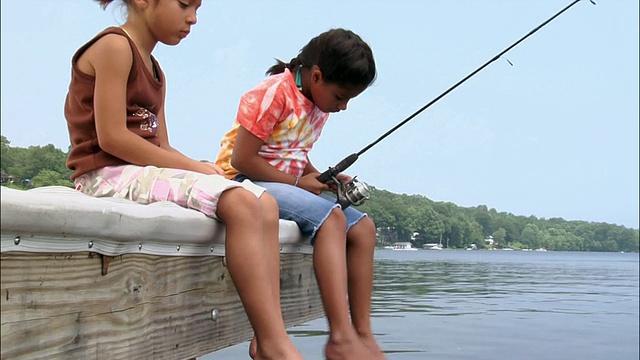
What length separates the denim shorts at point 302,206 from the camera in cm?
311

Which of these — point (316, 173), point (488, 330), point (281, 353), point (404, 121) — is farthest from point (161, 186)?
point (488, 330)

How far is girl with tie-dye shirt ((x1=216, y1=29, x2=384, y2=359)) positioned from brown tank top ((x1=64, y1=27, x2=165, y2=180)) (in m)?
0.56

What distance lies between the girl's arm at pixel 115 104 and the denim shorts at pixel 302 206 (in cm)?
63

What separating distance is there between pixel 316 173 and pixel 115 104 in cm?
120

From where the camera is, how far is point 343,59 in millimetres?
3254

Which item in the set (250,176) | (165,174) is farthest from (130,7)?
(250,176)

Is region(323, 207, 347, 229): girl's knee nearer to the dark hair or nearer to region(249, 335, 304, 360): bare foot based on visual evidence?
the dark hair

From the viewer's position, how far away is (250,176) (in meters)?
3.30

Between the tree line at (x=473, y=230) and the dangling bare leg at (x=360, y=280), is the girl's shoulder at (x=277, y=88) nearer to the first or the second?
the dangling bare leg at (x=360, y=280)

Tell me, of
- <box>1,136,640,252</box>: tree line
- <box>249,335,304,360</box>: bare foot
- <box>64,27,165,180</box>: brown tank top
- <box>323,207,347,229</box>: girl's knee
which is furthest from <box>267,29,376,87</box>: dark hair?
<box>1,136,640,252</box>: tree line

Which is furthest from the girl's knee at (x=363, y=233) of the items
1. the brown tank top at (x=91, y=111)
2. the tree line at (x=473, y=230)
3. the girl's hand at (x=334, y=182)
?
the tree line at (x=473, y=230)

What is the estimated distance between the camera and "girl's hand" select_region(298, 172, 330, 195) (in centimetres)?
342

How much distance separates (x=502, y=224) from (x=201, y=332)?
11290 cm

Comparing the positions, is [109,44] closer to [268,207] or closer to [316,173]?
[268,207]
